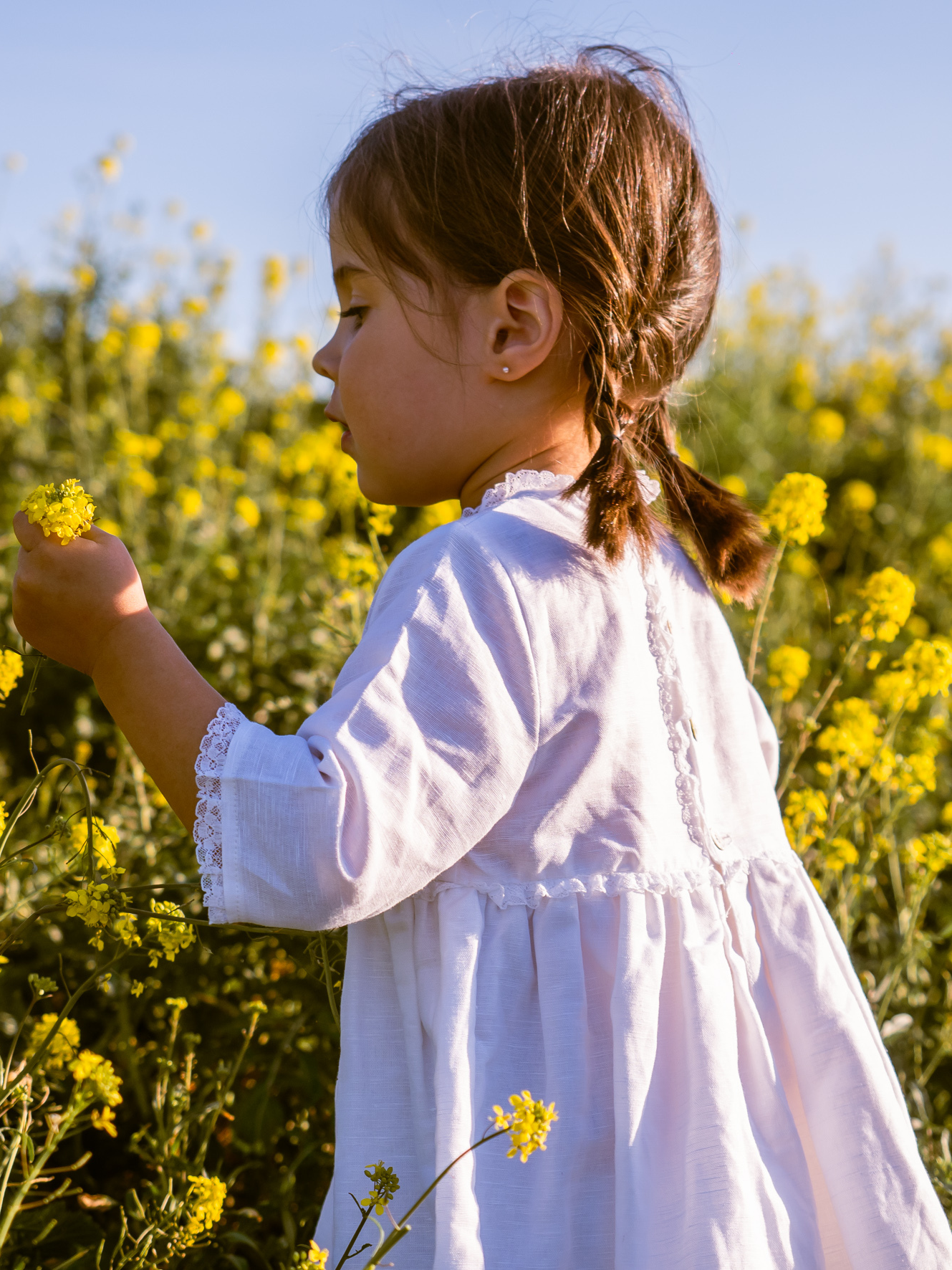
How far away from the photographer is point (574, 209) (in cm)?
126

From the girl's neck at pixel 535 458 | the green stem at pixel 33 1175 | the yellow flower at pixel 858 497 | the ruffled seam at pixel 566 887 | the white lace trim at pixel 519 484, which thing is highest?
the girl's neck at pixel 535 458

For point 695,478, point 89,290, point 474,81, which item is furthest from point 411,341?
point 89,290

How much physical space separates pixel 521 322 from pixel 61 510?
1.75ft

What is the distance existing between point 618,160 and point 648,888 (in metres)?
0.82

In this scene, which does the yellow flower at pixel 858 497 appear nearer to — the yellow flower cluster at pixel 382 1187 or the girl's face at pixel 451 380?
the girl's face at pixel 451 380

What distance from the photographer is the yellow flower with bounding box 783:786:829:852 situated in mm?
1713

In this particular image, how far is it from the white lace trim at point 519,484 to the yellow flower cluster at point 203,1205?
767 millimetres

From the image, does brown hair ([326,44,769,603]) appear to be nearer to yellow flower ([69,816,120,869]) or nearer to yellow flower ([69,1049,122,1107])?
yellow flower ([69,816,120,869])

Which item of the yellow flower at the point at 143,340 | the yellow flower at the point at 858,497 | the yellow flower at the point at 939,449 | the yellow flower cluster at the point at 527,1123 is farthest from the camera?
the yellow flower at the point at 939,449

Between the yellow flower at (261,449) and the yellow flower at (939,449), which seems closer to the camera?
the yellow flower at (261,449)

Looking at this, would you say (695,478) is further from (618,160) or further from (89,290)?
(89,290)

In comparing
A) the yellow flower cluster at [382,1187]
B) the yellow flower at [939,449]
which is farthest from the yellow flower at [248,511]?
the yellow flower at [939,449]

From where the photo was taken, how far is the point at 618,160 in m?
1.31

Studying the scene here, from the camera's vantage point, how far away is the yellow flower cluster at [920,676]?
5.95ft
